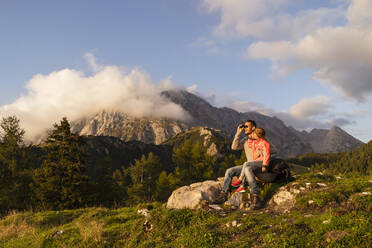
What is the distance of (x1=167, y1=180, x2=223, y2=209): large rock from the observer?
34.0ft

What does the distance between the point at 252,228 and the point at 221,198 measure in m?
3.84

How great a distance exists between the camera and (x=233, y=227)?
7160 millimetres

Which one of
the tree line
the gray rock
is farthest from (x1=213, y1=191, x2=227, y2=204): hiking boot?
the tree line

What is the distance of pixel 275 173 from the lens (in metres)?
9.95

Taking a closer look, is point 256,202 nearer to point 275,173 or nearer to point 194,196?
point 275,173

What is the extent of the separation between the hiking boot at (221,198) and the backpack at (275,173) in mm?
1960

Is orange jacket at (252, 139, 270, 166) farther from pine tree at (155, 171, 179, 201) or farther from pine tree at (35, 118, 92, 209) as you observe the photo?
pine tree at (155, 171, 179, 201)

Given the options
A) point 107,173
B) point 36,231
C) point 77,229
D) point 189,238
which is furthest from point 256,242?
point 107,173

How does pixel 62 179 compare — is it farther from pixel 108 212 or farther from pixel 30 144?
pixel 108 212

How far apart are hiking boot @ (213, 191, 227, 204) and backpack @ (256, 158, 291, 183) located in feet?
6.43

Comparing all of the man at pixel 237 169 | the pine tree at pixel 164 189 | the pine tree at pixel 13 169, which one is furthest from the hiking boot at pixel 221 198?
the pine tree at pixel 164 189

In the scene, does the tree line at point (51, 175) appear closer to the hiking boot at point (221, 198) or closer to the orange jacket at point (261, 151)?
the hiking boot at point (221, 198)

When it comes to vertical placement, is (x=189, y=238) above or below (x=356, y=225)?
below

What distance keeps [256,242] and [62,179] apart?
28348mm
